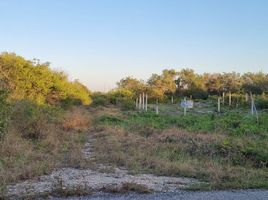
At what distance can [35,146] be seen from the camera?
1434 centimetres

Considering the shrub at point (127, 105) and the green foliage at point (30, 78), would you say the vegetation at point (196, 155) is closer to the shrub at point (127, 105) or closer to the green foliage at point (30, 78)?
the green foliage at point (30, 78)

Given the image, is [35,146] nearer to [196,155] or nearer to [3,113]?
[3,113]

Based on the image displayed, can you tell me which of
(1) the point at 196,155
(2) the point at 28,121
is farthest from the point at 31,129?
(1) the point at 196,155

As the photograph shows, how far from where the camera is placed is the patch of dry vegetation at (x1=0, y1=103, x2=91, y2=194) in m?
9.89

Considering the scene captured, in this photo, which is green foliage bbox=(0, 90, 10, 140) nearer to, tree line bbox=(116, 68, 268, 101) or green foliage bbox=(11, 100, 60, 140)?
green foliage bbox=(11, 100, 60, 140)

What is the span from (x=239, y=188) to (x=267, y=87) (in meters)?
47.0

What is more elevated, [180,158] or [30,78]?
[30,78]

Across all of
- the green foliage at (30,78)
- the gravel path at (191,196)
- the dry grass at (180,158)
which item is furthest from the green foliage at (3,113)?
the green foliage at (30,78)

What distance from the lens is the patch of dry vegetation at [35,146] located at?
989cm

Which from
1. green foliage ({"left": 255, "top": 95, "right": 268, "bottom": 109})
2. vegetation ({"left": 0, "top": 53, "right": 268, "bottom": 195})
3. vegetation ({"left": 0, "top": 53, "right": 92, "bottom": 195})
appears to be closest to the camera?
vegetation ({"left": 0, "top": 53, "right": 268, "bottom": 195})

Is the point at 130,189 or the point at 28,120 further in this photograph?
the point at 28,120

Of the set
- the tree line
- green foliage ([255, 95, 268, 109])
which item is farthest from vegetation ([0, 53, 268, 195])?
the tree line

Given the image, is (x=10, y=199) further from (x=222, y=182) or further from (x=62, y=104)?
(x=62, y=104)

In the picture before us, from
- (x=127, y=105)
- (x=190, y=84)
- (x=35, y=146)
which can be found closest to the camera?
(x=35, y=146)
